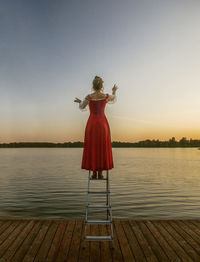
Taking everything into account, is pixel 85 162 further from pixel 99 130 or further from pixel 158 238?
pixel 158 238

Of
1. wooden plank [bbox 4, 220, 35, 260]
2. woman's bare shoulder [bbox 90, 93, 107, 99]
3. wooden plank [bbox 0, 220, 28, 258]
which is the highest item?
woman's bare shoulder [bbox 90, 93, 107, 99]

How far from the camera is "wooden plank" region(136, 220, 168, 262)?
348cm

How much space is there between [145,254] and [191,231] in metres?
1.51

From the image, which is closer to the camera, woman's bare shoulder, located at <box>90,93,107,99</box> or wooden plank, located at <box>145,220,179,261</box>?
wooden plank, located at <box>145,220,179,261</box>

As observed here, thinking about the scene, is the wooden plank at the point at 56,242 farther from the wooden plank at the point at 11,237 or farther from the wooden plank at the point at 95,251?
the wooden plank at the point at 11,237

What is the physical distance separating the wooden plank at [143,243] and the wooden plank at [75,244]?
3.52 ft

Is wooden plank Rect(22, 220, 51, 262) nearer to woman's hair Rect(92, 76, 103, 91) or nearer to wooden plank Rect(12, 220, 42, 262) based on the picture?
wooden plank Rect(12, 220, 42, 262)

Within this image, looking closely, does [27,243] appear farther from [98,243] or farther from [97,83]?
[97,83]

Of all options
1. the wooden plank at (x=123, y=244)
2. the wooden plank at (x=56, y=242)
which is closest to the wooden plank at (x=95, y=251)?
the wooden plank at (x=123, y=244)

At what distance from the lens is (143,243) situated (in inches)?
155

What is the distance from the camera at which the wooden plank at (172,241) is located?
350 centimetres

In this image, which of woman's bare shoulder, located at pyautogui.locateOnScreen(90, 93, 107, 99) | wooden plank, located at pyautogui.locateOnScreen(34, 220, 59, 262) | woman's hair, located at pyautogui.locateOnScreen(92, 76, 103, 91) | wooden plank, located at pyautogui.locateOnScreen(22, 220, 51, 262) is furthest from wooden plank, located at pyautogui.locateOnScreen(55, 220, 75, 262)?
woman's hair, located at pyautogui.locateOnScreen(92, 76, 103, 91)

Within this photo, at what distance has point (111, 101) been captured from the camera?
413 centimetres

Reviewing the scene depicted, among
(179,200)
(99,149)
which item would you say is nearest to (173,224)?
(99,149)
